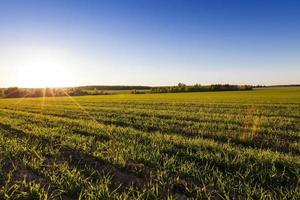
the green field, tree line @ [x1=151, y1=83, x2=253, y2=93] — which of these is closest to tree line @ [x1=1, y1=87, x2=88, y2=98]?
tree line @ [x1=151, y1=83, x2=253, y2=93]

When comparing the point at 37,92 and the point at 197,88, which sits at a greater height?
the point at 197,88

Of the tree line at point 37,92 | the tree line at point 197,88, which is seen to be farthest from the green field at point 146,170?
the tree line at point 197,88

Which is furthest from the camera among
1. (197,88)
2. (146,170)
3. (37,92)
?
(197,88)

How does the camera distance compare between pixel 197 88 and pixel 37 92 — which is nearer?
pixel 37 92

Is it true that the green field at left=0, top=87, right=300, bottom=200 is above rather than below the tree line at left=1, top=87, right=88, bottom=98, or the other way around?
above

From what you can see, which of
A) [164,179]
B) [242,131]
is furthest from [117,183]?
[242,131]

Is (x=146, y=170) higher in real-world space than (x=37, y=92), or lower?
higher

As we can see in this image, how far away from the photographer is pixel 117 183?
5.77 meters

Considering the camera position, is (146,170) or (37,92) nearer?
(146,170)

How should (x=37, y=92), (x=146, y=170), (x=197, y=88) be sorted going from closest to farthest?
(x=146, y=170)
(x=37, y=92)
(x=197, y=88)

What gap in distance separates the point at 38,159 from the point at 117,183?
3020 millimetres

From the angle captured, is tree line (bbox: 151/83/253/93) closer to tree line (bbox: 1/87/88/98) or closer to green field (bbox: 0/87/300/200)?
tree line (bbox: 1/87/88/98)

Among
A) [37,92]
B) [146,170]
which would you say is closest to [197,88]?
[37,92]

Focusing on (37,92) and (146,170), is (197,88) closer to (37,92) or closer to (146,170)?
(37,92)
